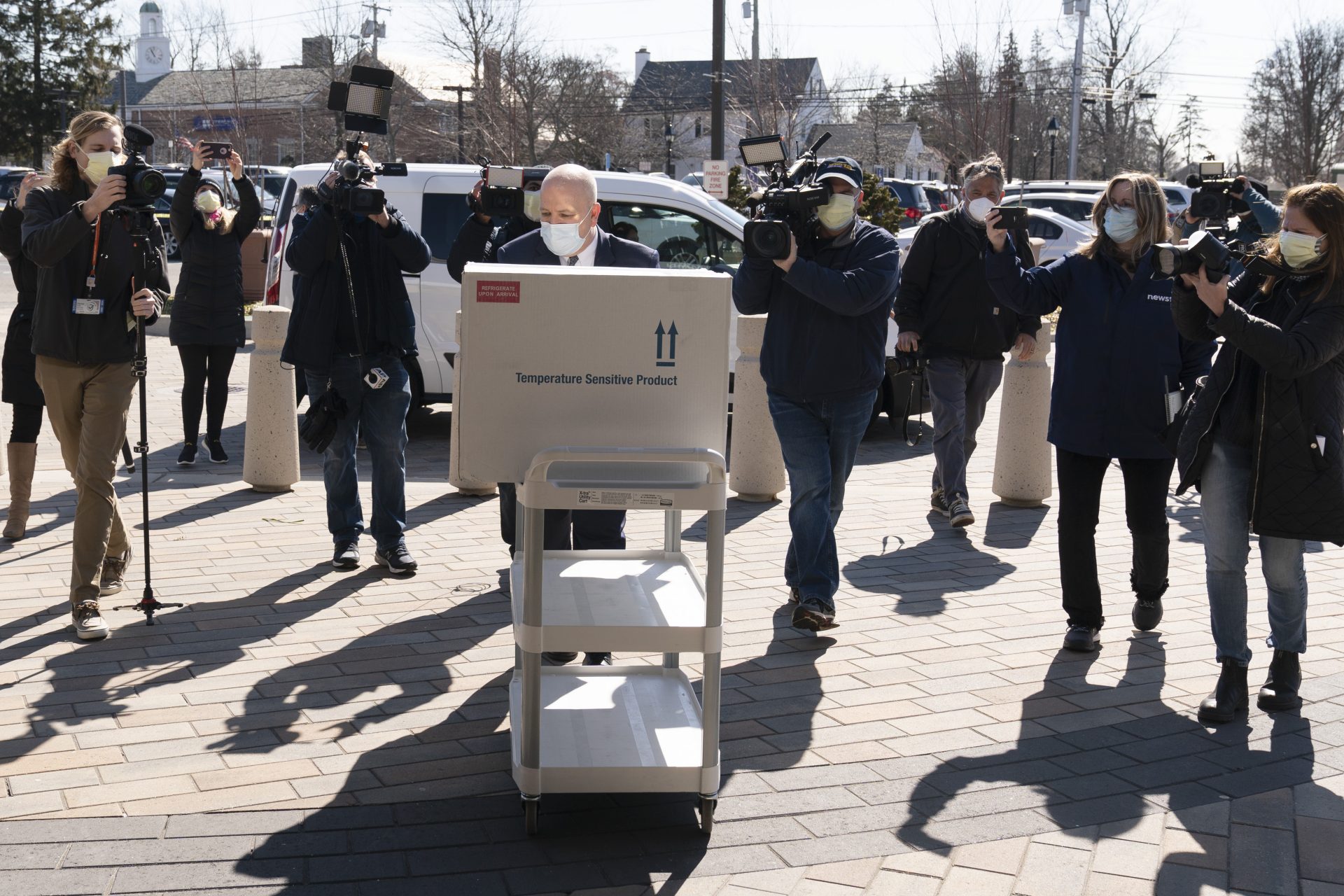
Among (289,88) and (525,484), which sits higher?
(289,88)

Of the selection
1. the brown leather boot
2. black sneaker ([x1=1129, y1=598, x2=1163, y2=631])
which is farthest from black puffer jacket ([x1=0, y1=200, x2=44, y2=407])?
black sneaker ([x1=1129, y1=598, x2=1163, y2=631])

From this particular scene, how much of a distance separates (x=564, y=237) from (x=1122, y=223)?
7.29 feet

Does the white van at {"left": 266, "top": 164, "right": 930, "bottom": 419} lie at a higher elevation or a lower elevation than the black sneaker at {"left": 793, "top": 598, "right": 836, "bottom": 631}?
higher

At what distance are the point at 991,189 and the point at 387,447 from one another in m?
3.61

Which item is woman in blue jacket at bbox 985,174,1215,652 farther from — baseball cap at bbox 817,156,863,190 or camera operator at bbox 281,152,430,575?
camera operator at bbox 281,152,430,575

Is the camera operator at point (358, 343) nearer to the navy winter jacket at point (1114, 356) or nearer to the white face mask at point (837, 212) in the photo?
the white face mask at point (837, 212)

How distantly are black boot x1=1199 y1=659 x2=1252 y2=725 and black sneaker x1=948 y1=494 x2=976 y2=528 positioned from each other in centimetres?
281

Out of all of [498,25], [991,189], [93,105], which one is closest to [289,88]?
[93,105]

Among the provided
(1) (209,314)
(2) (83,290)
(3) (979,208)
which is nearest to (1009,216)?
(3) (979,208)

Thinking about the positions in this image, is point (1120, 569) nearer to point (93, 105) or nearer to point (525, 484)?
point (525, 484)

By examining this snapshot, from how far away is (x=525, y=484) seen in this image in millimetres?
3721

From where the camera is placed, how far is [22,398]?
7.21m

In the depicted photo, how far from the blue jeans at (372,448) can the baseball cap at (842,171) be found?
225 cm

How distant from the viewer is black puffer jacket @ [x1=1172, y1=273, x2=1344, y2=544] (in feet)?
15.0
